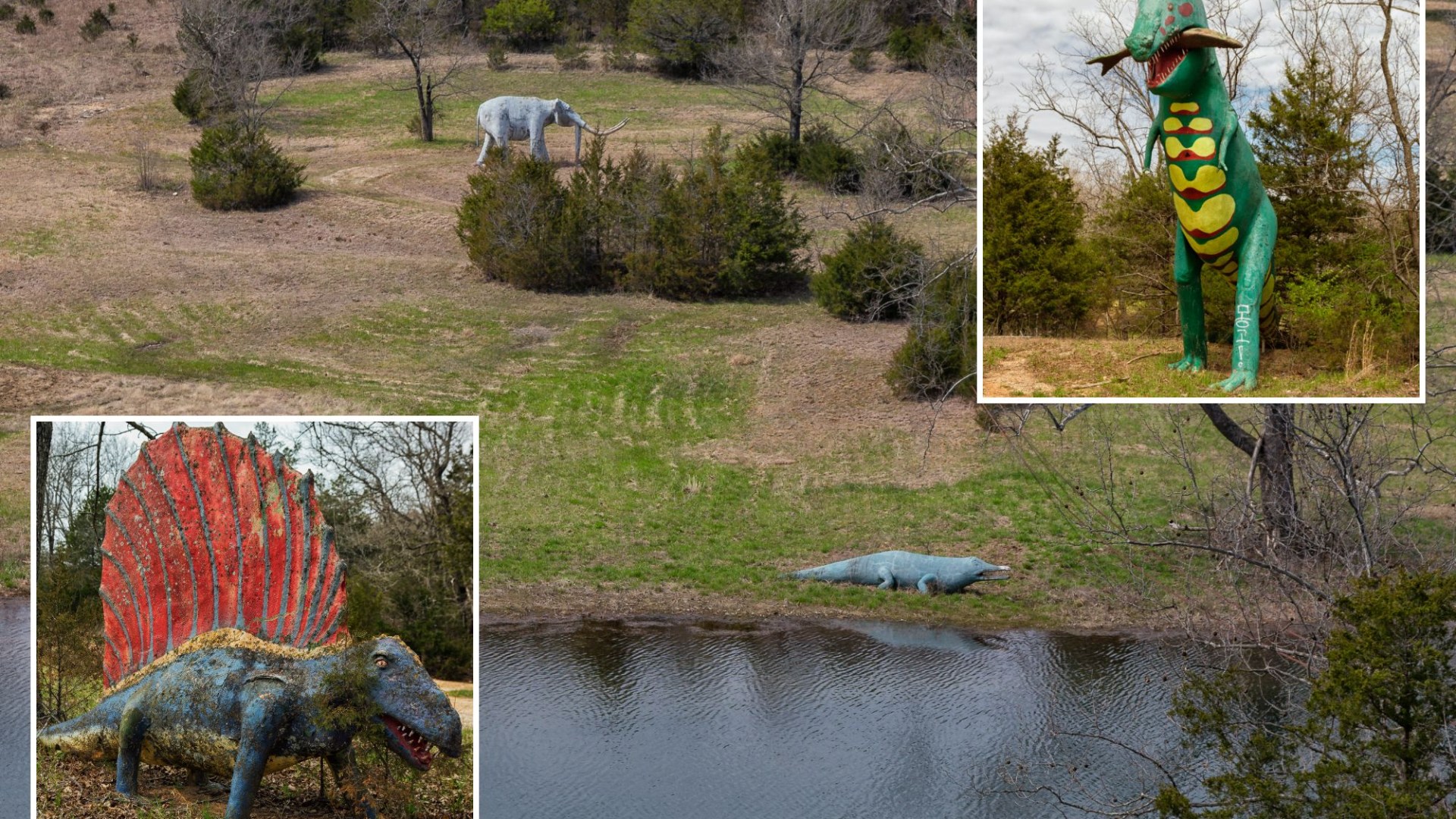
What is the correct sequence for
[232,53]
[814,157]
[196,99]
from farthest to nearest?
[196,99], [232,53], [814,157]

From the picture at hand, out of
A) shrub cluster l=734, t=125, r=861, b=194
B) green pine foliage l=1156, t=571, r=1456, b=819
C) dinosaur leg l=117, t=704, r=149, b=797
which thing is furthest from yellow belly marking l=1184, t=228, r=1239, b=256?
shrub cluster l=734, t=125, r=861, b=194

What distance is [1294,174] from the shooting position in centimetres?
883

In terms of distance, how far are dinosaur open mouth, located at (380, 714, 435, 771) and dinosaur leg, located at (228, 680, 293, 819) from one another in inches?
Answer: 19.8

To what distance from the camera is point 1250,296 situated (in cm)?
832

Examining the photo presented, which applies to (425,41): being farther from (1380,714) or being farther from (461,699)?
(1380,714)

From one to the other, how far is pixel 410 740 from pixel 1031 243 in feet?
18.2

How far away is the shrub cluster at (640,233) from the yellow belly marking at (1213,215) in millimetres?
17300

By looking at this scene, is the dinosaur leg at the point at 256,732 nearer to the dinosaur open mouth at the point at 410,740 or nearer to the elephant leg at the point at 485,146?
the dinosaur open mouth at the point at 410,740

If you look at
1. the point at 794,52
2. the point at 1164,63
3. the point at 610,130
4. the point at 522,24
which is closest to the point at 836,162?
the point at 794,52

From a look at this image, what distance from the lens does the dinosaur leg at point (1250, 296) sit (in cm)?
810

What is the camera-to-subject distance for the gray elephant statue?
31359 millimetres

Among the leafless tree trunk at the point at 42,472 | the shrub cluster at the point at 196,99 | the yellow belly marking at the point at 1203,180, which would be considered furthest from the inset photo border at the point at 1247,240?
the shrub cluster at the point at 196,99

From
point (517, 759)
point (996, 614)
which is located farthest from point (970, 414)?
point (517, 759)

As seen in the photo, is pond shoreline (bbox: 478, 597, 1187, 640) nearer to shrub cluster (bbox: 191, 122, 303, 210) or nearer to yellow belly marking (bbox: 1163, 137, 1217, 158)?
yellow belly marking (bbox: 1163, 137, 1217, 158)
